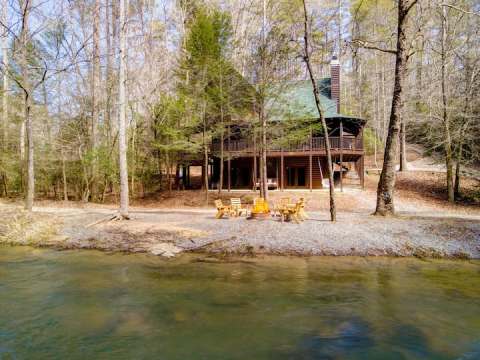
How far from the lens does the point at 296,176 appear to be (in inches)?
1025

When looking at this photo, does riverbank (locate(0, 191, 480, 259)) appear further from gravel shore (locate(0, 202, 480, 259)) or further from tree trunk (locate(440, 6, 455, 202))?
tree trunk (locate(440, 6, 455, 202))

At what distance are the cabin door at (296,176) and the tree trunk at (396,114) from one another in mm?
12816

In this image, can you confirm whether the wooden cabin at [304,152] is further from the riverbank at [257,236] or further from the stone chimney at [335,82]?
the riverbank at [257,236]

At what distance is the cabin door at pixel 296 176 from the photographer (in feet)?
84.9

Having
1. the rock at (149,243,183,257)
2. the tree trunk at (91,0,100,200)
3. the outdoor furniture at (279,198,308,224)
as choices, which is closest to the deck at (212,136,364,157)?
the tree trunk at (91,0,100,200)

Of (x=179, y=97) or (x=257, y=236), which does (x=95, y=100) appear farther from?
(x=257, y=236)

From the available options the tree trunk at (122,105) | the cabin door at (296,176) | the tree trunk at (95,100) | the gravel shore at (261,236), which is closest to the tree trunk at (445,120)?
the gravel shore at (261,236)

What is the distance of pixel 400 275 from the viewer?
784 centimetres

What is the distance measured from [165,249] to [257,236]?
286cm

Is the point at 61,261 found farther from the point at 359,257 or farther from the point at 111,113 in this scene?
the point at 111,113

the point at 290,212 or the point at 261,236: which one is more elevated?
the point at 290,212

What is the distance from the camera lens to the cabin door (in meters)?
25.9

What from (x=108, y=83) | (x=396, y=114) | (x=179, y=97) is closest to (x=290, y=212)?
(x=396, y=114)

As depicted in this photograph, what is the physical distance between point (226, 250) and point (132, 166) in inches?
561
